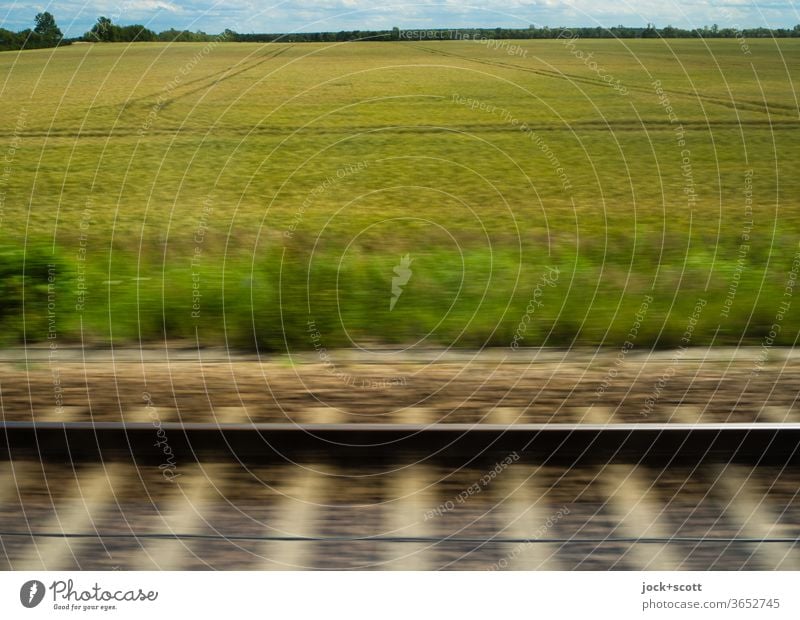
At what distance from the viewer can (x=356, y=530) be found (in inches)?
157

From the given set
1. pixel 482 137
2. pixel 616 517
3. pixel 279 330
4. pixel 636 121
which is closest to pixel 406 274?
pixel 279 330

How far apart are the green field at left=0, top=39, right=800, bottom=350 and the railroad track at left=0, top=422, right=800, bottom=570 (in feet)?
6.43

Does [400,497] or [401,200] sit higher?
[401,200]

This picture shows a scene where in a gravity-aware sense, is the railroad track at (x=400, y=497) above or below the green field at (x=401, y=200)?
below

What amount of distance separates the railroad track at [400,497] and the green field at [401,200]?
6.43 ft

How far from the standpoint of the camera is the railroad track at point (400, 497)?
150 inches

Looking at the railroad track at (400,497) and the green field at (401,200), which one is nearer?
the railroad track at (400,497)

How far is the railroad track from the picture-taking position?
380 centimetres

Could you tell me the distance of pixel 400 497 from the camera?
4.34 metres

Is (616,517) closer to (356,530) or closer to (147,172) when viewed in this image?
(356,530)

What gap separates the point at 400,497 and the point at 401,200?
396 inches

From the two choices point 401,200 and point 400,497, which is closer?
point 400,497

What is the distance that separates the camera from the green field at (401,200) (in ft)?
23.1

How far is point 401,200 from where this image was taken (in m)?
14.0
